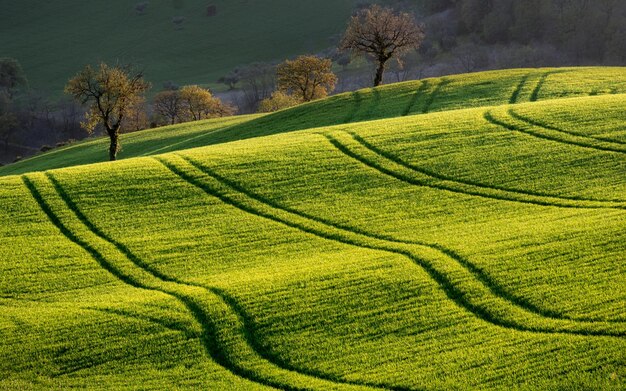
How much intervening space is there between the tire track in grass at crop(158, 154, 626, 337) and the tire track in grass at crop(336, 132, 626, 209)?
579cm

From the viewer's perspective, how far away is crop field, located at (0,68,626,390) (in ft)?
60.0

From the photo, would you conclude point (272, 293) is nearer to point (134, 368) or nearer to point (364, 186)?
point (134, 368)

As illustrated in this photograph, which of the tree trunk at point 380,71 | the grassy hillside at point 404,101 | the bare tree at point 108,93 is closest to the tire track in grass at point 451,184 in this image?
the grassy hillside at point 404,101

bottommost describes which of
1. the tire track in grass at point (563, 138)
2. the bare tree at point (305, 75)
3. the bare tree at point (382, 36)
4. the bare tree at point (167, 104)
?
the bare tree at point (167, 104)

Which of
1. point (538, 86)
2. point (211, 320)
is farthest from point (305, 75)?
point (211, 320)

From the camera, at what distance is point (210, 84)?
13838 centimetres

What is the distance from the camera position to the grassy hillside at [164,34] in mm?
146750

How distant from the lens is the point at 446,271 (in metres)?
21.9

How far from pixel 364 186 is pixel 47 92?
118 metres

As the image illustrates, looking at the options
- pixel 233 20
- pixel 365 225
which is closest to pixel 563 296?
pixel 365 225

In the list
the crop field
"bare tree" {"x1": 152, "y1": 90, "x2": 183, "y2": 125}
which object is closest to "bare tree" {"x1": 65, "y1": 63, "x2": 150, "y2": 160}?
the crop field

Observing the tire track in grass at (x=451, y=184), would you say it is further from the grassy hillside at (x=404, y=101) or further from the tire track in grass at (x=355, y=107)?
the grassy hillside at (x=404, y=101)

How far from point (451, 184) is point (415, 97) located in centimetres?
2628

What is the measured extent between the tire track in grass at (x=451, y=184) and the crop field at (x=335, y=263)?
4.2 inches
